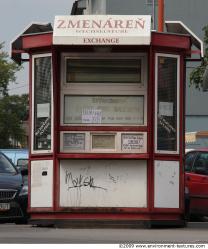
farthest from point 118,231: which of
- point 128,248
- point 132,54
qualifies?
point 128,248

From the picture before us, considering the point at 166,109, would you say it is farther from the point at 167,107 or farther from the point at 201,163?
the point at 201,163

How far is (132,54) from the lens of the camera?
14.0 metres

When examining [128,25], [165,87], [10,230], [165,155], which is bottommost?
[10,230]

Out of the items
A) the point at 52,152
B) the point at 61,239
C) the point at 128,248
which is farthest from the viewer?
the point at 52,152

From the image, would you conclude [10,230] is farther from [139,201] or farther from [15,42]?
[15,42]

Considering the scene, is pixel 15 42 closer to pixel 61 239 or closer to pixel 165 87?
pixel 165 87

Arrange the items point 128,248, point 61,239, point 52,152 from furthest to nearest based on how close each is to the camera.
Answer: point 52,152, point 61,239, point 128,248

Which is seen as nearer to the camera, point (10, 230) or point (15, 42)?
point (10, 230)

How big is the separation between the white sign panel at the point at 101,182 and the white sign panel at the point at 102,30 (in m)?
1.97

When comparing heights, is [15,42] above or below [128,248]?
above

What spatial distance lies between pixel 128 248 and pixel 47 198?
6.06 metres

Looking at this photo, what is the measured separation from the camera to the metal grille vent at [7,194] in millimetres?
16531

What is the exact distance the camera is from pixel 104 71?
558 inches

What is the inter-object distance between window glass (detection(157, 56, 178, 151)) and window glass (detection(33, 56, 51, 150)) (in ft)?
5.93
